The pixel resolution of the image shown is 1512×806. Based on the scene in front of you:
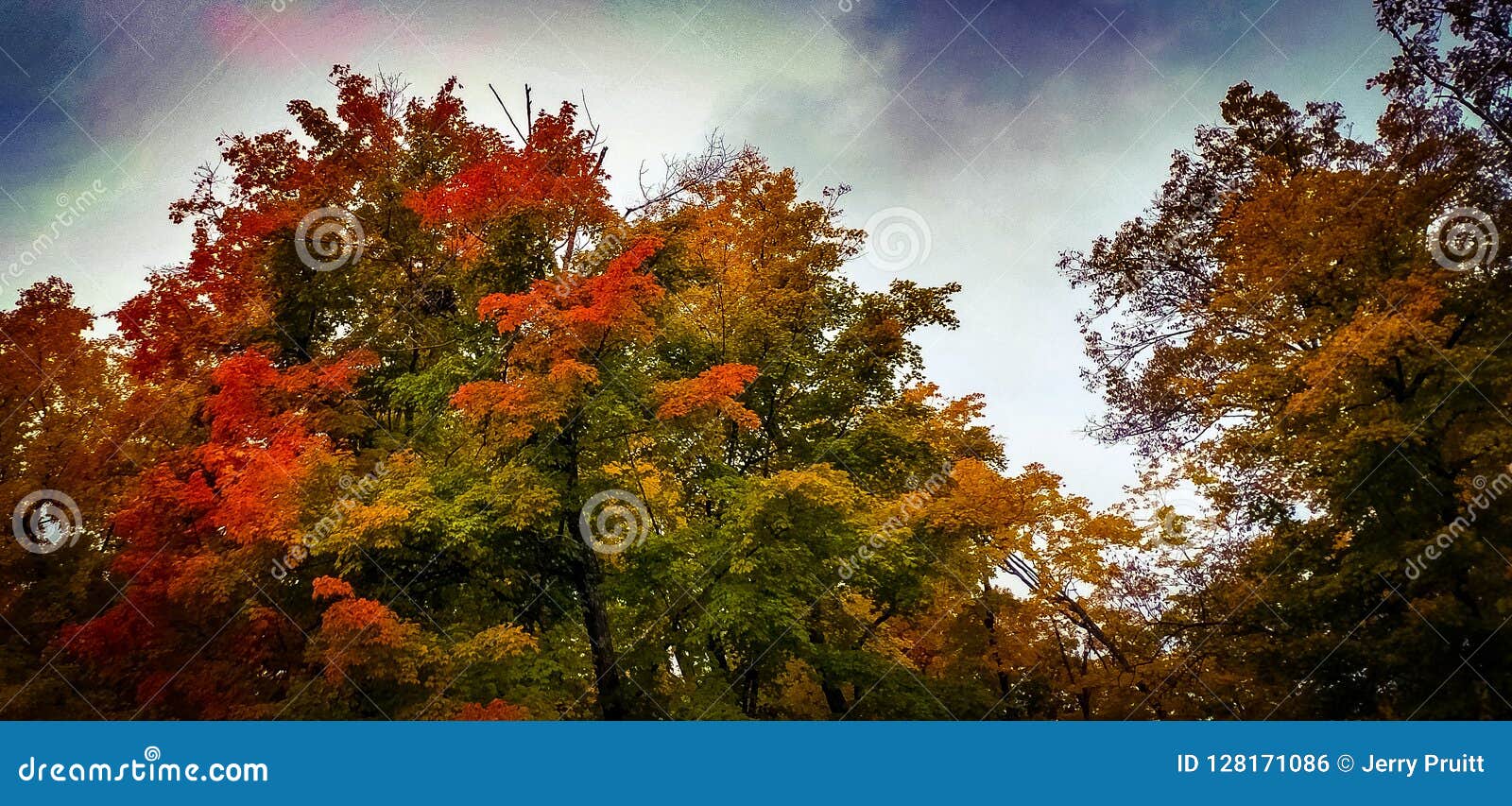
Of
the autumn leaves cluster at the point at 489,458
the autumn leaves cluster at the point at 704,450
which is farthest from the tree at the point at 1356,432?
the autumn leaves cluster at the point at 489,458

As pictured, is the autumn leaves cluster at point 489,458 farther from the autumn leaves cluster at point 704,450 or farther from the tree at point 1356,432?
the tree at point 1356,432

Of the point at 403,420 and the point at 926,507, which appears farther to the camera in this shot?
the point at 403,420

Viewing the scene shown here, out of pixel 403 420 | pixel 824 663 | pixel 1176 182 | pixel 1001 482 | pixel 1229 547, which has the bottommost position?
pixel 824 663

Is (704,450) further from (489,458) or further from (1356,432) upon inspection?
(1356,432)

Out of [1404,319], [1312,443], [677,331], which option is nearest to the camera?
[1404,319]

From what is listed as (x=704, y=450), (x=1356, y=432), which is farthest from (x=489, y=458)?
(x=1356, y=432)

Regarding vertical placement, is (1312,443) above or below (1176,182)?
below

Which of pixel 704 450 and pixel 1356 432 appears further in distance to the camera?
pixel 704 450

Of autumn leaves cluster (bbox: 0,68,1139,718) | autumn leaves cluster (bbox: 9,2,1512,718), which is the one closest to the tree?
autumn leaves cluster (bbox: 9,2,1512,718)

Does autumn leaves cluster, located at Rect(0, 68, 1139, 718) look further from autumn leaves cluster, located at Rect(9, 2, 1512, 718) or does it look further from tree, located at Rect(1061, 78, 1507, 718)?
tree, located at Rect(1061, 78, 1507, 718)

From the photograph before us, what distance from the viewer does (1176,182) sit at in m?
16.7

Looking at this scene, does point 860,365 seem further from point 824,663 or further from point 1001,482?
point 824,663

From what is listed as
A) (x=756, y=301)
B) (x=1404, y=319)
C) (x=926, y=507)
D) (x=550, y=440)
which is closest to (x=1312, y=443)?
(x=1404, y=319)

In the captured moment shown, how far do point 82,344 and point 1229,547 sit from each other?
2228 cm
